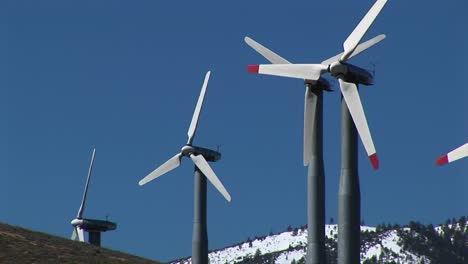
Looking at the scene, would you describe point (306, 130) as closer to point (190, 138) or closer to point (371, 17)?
point (371, 17)

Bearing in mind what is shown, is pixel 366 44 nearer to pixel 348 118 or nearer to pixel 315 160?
pixel 315 160

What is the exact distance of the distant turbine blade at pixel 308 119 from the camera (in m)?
85.0

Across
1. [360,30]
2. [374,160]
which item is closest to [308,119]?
Answer: [360,30]

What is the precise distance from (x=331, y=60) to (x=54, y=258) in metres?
67.3

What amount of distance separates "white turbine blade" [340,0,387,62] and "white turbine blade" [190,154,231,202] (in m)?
27.4

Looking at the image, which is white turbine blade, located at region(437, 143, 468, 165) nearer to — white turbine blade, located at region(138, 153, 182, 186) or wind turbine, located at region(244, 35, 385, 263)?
wind turbine, located at region(244, 35, 385, 263)

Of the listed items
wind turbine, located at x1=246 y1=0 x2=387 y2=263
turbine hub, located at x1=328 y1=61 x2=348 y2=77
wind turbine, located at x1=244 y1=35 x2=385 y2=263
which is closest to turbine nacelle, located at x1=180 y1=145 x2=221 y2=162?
wind turbine, located at x1=244 y1=35 x2=385 y2=263

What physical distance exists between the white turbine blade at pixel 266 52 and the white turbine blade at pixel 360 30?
1926 centimetres

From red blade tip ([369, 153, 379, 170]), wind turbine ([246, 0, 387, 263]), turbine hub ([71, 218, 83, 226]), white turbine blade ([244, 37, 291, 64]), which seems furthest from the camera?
turbine hub ([71, 218, 83, 226])

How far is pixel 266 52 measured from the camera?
97.2m

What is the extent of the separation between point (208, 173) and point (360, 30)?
3654 centimetres

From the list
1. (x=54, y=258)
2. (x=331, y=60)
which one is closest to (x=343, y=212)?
(x=331, y=60)

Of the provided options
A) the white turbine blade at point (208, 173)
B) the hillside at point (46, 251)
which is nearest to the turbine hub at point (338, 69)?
the white turbine blade at point (208, 173)

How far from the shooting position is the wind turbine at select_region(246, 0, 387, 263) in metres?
67.8
